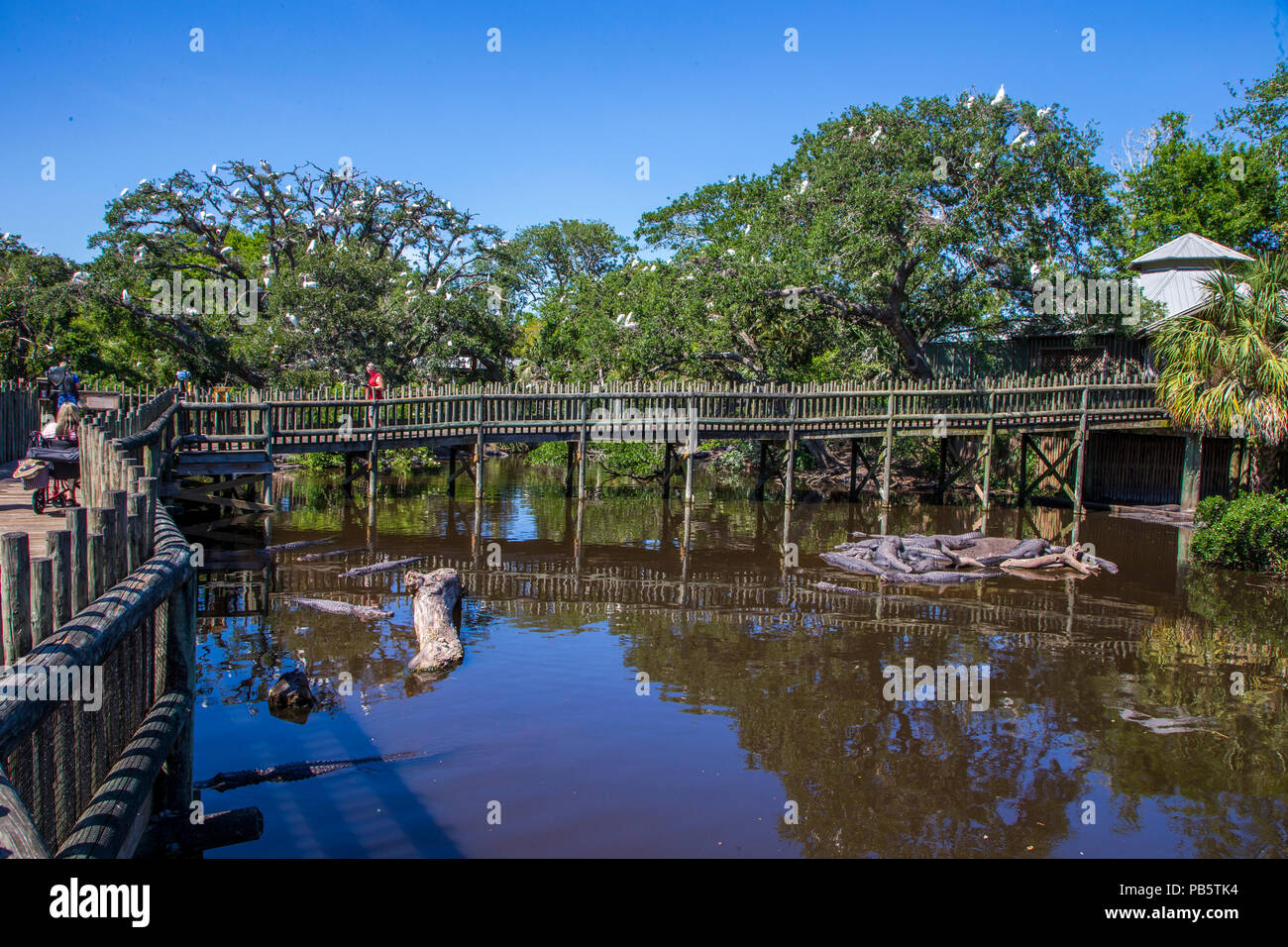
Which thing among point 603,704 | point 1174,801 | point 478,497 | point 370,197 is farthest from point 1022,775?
point 370,197

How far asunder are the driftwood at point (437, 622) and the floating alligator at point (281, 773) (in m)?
2.23

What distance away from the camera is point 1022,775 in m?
7.15

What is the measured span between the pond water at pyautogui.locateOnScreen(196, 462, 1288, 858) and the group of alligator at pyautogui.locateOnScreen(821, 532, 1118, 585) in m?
0.54

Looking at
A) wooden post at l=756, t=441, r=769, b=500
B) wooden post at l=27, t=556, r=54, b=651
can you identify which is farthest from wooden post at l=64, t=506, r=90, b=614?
Answer: wooden post at l=756, t=441, r=769, b=500

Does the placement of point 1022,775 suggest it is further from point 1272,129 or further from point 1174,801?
point 1272,129

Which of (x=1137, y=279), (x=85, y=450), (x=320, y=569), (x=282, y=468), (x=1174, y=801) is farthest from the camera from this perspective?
(x=282, y=468)

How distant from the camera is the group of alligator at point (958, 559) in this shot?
577 inches

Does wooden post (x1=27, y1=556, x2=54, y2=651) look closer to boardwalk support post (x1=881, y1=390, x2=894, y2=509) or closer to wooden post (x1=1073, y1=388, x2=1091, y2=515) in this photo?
boardwalk support post (x1=881, y1=390, x2=894, y2=509)

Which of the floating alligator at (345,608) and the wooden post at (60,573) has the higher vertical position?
the wooden post at (60,573)

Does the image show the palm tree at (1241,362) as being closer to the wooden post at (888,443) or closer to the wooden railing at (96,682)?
the wooden post at (888,443)

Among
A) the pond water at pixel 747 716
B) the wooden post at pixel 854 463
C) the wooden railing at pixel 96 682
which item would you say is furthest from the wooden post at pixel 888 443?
the wooden railing at pixel 96 682

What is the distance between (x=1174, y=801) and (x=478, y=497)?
54.1 feet

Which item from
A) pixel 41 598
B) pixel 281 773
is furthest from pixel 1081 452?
pixel 41 598

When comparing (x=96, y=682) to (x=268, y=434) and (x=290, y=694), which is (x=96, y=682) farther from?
(x=268, y=434)
